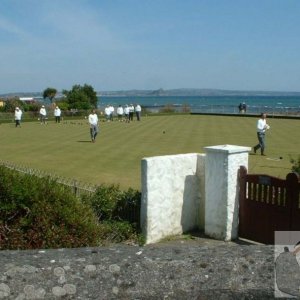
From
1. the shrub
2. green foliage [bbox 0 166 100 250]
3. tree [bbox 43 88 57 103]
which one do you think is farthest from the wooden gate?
tree [bbox 43 88 57 103]

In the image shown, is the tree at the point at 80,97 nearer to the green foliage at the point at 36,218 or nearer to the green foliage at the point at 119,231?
the green foliage at the point at 119,231

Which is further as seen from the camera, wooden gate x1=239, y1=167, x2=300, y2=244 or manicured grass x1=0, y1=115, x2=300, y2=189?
manicured grass x1=0, y1=115, x2=300, y2=189

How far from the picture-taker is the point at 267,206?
9.09 meters

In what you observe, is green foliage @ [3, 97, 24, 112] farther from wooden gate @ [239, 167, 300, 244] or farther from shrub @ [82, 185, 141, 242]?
wooden gate @ [239, 167, 300, 244]

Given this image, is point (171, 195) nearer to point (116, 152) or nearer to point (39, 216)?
point (39, 216)

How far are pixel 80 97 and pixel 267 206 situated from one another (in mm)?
53944

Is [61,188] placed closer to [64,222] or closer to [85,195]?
[64,222]

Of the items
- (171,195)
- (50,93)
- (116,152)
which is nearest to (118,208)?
(171,195)

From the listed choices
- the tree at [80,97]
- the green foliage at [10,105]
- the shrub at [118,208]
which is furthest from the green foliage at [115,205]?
the tree at [80,97]

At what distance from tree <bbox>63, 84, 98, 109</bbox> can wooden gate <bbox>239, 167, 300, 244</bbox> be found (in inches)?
2044

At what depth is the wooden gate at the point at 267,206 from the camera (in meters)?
8.59

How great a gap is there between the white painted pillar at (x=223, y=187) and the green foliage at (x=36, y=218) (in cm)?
368

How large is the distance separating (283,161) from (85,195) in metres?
11.3

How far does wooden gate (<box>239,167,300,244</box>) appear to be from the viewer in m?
8.59
